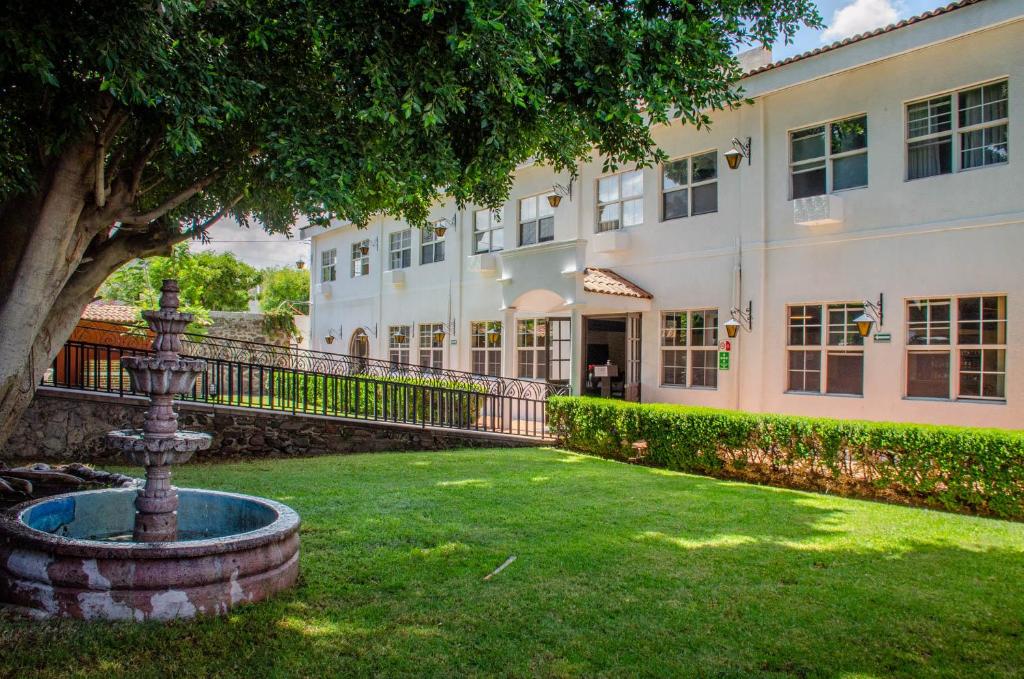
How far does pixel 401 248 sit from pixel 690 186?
35.9 ft

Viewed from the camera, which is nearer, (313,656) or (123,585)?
(313,656)

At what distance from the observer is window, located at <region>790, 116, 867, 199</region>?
1138cm

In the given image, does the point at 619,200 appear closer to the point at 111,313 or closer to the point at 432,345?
the point at 432,345

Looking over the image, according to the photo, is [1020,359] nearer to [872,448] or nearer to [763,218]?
[872,448]

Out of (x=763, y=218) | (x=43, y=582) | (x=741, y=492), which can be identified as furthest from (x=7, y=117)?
(x=763, y=218)

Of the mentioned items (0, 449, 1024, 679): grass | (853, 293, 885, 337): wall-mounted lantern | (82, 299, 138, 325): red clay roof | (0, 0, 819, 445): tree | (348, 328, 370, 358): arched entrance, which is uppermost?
(0, 0, 819, 445): tree

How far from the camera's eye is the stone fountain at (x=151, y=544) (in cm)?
409

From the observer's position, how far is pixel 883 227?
10.9m

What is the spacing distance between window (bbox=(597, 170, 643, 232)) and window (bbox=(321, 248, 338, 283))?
1318cm

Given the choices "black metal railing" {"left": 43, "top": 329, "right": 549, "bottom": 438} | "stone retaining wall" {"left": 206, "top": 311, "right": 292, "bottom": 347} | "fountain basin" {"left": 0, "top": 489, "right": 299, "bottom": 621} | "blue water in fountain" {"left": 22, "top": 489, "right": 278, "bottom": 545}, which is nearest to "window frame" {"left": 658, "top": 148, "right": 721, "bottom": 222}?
"black metal railing" {"left": 43, "top": 329, "right": 549, "bottom": 438}

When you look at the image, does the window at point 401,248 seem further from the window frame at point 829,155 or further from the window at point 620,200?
the window frame at point 829,155

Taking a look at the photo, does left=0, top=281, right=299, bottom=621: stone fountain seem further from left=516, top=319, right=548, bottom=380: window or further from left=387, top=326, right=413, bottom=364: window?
left=387, top=326, right=413, bottom=364: window

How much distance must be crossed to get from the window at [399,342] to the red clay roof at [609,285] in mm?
8368

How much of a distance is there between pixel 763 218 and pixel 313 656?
428 inches
